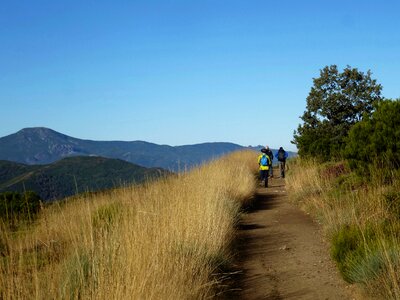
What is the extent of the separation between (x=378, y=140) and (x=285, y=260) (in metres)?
4.96

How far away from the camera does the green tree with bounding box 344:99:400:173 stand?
37.5 ft

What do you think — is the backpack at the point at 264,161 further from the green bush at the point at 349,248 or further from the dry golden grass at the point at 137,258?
the green bush at the point at 349,248

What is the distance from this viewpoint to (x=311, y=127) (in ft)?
76.5

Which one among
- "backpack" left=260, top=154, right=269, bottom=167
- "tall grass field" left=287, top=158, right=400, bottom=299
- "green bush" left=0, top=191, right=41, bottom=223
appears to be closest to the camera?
"tall grass field" left=287, top=158, right=400, bottom=299

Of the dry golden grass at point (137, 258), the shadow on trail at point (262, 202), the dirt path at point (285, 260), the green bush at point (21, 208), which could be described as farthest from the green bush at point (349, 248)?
the shadow on trail at point (262, 202)

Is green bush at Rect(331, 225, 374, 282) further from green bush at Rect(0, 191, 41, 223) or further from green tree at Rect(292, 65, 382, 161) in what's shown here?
green tree at Rect(292, 65, 382, 161)

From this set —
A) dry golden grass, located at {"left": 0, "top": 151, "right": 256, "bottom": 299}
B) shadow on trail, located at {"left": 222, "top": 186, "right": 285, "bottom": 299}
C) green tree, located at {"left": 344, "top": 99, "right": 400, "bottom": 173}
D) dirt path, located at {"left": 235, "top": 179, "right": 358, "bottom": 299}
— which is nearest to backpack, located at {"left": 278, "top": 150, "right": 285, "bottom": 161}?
shadow on trail, located at {"left": 222, "top": 186, "right": 285, "bottom": 299}

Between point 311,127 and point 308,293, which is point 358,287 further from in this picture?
point 311,127

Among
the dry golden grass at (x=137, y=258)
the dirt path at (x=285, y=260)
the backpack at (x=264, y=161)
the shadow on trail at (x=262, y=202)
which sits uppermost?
the backpack at (x=264, y=161)

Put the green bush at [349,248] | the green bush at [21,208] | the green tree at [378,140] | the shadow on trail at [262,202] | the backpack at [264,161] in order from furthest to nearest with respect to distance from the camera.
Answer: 1. the backpack at [264,161]
2. the shadow on trail at [262,202]
3. the green tree at [378,140]
4. the green bush at [21,208]
5. the green bush at [349,248]

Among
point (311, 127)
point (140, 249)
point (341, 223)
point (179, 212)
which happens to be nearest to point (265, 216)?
point (341, 223)

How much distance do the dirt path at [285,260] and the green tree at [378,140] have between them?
207 centimetres

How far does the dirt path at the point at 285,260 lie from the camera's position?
654 centimetres

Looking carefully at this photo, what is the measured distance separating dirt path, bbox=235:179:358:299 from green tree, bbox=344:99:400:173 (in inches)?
81.6
